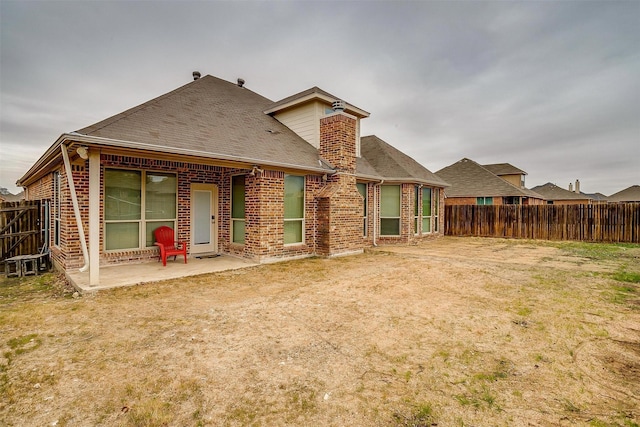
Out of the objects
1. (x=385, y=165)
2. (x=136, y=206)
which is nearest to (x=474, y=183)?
(x=385, y=165)

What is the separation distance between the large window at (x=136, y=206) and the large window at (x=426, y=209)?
11247 mm

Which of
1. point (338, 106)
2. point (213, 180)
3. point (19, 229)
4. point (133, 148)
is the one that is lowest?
point (19, 229)

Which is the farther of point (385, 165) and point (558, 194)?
point (558, 194)

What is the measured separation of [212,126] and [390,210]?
822 centimetres

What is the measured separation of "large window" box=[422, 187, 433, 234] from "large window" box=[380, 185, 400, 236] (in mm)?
2206

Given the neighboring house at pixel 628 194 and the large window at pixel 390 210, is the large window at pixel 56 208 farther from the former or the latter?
the neighboring house at pixel 628 194

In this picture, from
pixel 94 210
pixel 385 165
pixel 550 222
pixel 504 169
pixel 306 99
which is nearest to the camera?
pixel 94 210

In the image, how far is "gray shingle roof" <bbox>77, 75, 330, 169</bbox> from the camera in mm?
6602

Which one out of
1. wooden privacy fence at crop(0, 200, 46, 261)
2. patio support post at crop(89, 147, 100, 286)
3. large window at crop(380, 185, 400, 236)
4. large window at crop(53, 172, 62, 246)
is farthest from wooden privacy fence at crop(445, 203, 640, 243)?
wooden privacy fence at crop(0, 200, 46, 261)

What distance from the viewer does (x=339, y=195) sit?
9828 millimetres

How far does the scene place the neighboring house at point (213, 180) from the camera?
643 centimetres

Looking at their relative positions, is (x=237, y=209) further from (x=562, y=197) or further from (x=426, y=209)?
(x=562, y=197)

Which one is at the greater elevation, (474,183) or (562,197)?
(474,183)

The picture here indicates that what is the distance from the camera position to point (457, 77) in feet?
47.5
